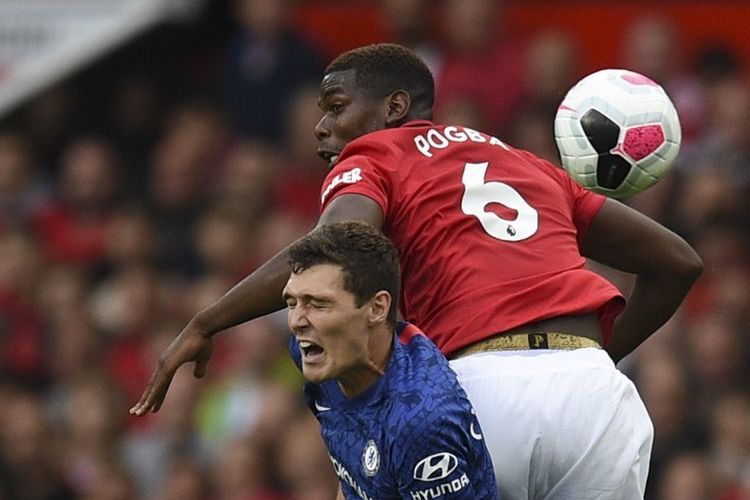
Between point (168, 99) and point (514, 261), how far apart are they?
726 centimetres

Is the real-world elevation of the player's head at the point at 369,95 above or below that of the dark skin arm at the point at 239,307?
above

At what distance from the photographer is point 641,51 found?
1005 centimetres

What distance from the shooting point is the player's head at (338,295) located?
15.4 feet

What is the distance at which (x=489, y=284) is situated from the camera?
A: 5117mm

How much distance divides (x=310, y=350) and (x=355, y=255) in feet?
0.87

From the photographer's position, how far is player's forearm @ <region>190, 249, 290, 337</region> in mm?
4961

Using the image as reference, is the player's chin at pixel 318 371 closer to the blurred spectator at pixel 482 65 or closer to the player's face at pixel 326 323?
the player's face at pixel 326 323

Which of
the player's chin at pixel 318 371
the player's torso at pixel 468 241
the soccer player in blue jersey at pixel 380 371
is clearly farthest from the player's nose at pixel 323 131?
the player's chin at pixel 318 371

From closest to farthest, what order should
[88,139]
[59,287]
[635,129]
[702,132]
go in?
1. [635,129]
2. [702,132]
3. [59,287]
4. [88,139]

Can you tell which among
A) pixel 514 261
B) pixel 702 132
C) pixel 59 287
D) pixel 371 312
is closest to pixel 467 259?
pixel 514 261

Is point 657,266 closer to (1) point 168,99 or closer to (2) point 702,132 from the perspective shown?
(2) point 702,132

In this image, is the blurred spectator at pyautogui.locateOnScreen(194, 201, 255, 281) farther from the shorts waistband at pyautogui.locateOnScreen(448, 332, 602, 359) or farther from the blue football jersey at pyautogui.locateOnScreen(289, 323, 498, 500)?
the blue football jersey at pyautogui.locateOnScreen(289, 323, 498, 500)

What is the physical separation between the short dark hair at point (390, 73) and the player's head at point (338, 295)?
0.81 m

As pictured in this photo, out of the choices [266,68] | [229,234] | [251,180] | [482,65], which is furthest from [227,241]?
A: [482,65]
